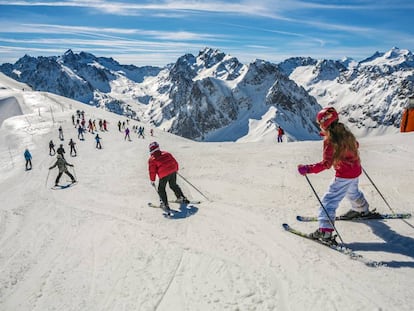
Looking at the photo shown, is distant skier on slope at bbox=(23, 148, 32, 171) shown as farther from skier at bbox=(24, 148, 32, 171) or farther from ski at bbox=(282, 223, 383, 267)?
ski at bbox=(282, 223, 383, 267)

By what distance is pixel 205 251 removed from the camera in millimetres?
6910

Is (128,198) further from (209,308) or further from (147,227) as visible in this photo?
(209,308)

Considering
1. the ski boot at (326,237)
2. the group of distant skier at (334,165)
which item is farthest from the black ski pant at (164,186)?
the ski boot at (326,237)

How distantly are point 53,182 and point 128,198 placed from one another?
7.15m

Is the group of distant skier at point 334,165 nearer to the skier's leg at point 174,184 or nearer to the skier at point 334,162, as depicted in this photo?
the skier at point 334,162

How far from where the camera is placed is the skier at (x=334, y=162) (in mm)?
6633

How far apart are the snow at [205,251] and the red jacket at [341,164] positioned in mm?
1402

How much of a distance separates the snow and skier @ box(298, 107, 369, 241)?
0.60m

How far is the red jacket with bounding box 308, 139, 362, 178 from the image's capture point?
666 centimetres

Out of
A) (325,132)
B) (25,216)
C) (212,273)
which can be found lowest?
(25,216)

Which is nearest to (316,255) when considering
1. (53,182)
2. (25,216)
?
(25,216)

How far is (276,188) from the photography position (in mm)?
11375

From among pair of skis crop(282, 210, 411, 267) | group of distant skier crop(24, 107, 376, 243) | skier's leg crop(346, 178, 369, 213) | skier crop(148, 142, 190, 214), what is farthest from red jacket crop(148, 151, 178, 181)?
skier's leg crop(346, 178, 369, 213)

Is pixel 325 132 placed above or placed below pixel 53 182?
above
